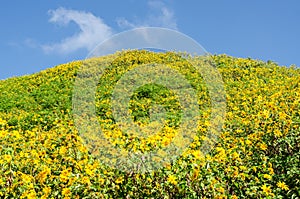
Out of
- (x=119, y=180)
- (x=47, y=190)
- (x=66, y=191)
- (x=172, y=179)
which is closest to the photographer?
(x=66, y=191)

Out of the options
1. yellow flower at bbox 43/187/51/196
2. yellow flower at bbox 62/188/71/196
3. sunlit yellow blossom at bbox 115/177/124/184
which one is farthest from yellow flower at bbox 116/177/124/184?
yellow flower at bbox 43/187/51/196

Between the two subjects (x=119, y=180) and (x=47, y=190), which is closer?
(x=47, y=190)

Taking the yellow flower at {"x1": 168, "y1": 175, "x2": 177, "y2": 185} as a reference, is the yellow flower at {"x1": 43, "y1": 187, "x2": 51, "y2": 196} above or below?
below

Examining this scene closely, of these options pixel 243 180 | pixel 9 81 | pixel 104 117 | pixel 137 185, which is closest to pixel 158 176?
pixel 137 185

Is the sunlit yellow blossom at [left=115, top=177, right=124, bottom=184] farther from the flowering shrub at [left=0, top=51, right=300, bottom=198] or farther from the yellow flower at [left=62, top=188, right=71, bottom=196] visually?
the yellow flower at [left=62, top=188, right=71, bottom=196]

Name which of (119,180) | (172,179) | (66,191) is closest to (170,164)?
(172,179)

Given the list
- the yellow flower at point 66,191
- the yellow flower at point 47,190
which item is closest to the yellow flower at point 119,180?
the yellow flower at point 66,191

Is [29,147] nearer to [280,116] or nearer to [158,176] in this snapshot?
[158,176]

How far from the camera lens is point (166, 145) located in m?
5.89

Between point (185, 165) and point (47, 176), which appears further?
point (47, 176)

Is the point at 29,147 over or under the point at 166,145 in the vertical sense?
over

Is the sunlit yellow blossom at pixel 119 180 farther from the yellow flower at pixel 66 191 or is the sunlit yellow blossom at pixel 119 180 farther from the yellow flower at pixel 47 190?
the yellow flower at pixel 47 190

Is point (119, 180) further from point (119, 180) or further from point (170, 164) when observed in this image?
point (170, 164)

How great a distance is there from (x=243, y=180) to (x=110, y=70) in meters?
15.4
